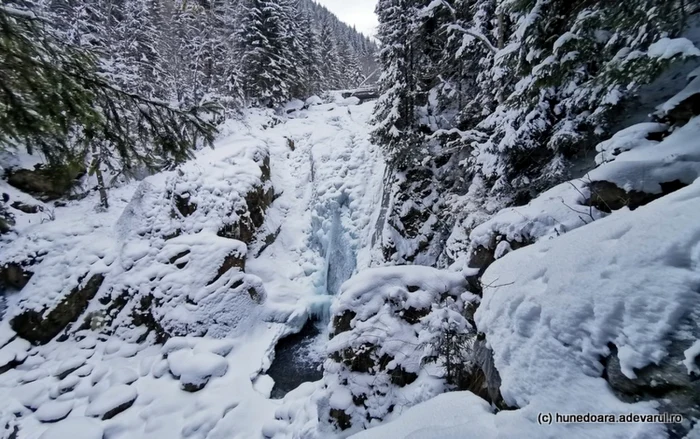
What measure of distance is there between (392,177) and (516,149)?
5034 mm

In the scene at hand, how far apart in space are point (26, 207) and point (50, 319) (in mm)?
4635

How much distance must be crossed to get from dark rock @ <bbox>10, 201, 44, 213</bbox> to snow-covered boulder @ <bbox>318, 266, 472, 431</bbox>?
1245cm

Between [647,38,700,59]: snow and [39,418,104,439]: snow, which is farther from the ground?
[647,38,700,59]: snow

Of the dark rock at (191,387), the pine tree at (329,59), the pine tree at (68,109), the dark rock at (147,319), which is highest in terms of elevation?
the pine tree at (329,59)

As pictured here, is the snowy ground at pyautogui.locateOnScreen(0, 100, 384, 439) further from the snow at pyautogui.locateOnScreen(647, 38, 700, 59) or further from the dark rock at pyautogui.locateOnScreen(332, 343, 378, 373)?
the snow at pyautogui.locateOnScreen(647, 38, 700, 59)

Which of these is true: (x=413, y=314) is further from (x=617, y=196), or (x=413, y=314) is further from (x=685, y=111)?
(x=685, y=111)

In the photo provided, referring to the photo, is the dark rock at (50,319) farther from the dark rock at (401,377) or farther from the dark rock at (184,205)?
the dark rock at (401,377)

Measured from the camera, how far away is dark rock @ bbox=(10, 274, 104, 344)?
329 inches

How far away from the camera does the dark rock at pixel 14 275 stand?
8859 millimetres

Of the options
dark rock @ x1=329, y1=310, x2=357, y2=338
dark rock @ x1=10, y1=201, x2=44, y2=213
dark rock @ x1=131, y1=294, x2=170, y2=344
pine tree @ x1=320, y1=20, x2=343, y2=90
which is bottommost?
dark rock @ x1=131, y1=294, x2=170, y2=344

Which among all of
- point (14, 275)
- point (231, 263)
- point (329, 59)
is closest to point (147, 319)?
point (231, 263)

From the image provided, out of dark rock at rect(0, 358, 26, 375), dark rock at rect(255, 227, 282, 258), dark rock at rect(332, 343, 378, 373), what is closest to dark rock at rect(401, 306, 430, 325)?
dark rock at rect(332, 343, 378, 373)

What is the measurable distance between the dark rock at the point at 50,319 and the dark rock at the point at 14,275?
1.13 m

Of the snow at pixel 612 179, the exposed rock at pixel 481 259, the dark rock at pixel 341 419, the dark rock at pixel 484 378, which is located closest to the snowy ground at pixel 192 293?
the dark rock at pixel 341 419
